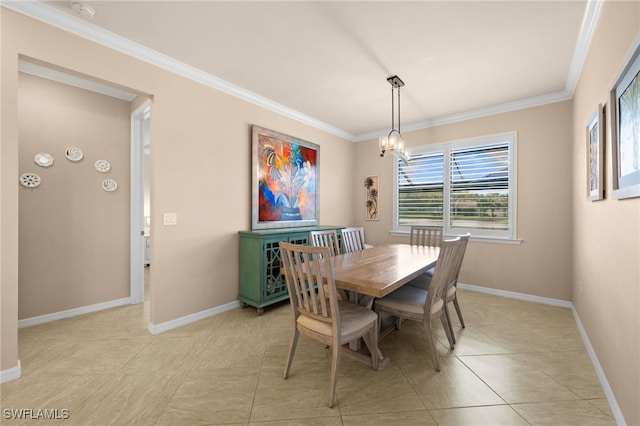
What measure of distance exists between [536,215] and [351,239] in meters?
2.54

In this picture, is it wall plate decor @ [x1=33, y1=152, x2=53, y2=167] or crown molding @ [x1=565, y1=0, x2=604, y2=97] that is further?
wall plate decor @ [x1=33, y1=152, x2=53, y2=167]

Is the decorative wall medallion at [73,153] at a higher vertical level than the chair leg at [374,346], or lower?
higher

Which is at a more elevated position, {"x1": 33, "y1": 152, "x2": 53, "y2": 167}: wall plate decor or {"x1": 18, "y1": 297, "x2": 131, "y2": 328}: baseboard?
{"x1": 33, "y1": 152, "x2": 53, "y2": 167}: wall plate decor

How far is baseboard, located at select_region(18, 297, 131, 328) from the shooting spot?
107 inches

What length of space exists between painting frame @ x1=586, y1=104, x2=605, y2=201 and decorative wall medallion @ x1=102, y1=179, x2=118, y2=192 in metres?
4.82

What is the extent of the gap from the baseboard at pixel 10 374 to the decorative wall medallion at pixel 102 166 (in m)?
2.12

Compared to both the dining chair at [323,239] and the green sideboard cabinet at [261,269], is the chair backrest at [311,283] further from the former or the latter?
the green sideboard cabinet at [261,269]

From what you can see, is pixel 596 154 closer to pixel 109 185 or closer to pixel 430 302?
pixel 430 302

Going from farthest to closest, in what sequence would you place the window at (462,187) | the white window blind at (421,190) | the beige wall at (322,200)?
the white window blind at (421,190), the window at (462,187), the beige wall at (322,200)

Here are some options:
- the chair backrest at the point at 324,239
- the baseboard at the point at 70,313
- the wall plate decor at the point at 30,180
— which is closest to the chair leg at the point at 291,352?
the chair backrest at the point at 324,239

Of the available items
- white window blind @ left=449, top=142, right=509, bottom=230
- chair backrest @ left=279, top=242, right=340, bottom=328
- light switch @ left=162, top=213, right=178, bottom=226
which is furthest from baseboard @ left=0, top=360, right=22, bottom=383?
white window blind @ left=449, top=142, right=509, bottom=230

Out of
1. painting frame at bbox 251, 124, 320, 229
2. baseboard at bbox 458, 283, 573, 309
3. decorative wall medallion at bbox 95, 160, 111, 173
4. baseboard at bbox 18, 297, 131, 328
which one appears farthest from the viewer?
painting frame at bbox 251, 124, 320, 229

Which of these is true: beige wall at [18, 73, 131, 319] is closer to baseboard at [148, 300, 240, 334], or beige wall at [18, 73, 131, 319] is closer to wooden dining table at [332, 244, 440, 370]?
baseboard at [148, 300, 240, 334]

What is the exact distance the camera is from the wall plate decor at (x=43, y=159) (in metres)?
2.77
